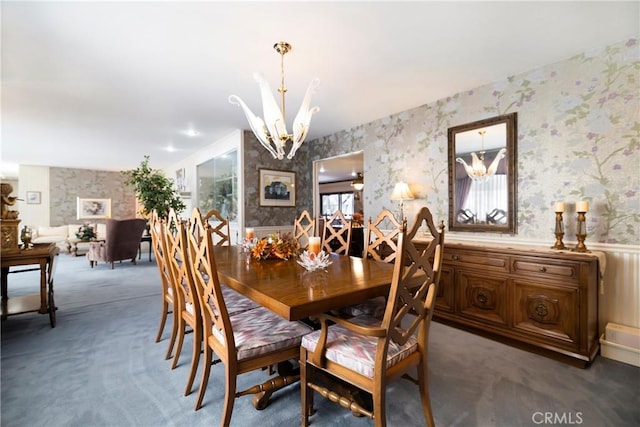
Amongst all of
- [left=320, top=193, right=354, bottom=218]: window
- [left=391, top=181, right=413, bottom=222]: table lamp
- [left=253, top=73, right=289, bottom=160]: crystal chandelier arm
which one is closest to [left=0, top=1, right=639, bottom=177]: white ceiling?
[left=253, top=73, right=289, bottom=160]: crystal chandelier arm

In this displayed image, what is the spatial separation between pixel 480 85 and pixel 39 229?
33.7 ft

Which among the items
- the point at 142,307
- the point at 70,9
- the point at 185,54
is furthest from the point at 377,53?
the point at 142,307

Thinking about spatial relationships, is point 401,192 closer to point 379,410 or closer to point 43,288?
point 379,410

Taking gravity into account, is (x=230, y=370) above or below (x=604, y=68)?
below

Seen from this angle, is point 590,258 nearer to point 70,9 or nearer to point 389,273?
point 389,273

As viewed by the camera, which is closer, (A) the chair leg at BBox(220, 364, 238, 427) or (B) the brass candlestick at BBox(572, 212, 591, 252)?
(A) the chair leg at BBox(220, 364, 238, 427)

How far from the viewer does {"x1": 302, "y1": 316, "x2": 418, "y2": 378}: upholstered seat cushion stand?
1.26 meters

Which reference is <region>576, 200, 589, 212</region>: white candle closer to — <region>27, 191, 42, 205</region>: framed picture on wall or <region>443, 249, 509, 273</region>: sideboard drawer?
<region>443, 249, 509, 273</region>: sideboard drawer

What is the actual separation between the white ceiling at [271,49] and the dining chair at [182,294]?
1379 millimetres

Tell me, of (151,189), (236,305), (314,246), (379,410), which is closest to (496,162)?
(314,246)

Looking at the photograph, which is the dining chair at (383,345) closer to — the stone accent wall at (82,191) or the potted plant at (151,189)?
the potted plant at (151,189)

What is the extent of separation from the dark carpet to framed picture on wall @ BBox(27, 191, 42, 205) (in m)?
7.26

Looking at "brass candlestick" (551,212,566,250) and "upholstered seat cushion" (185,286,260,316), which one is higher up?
"brass candlestick" (551,212,566,250)

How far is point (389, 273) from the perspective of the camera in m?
1.71
